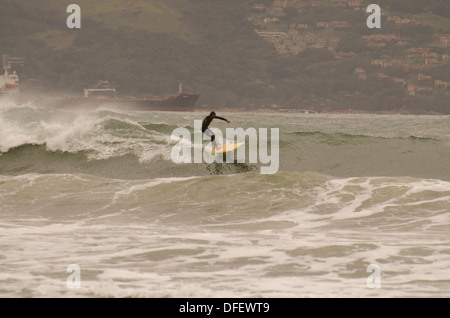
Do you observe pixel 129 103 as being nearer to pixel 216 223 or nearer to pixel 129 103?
pixel 129 103

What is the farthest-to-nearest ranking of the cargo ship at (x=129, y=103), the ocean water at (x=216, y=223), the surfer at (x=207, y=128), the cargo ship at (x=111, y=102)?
the cargo ship at (x=129, y=103)
the cargo ship at (x=111, y=102)
the surfer at (x=207, y=128)
the ocean water at (x=216, y=223)

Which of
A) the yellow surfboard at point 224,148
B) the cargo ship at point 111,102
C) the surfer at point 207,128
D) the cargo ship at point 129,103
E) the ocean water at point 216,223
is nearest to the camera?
the ocean water at point 216,223

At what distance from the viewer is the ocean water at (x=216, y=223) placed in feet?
33.1

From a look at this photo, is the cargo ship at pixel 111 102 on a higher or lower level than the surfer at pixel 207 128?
lower

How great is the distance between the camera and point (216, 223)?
1547 centimetres

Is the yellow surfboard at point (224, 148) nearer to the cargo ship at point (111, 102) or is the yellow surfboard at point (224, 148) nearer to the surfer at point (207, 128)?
the surfer at point (207, 128)

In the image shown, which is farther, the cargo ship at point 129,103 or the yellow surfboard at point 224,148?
the cargo ship at point 129,103

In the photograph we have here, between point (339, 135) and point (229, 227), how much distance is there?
654 inches


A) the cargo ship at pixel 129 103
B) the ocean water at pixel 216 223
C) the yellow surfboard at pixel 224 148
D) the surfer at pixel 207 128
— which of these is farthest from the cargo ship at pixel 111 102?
the surfer at pixel 207 128

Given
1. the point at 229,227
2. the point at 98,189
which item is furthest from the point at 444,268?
the point at 98,189

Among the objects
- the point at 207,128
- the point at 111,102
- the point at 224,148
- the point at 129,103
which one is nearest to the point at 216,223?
the point at 207,128

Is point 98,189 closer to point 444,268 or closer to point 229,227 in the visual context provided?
point 229,227

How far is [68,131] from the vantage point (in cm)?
2898
